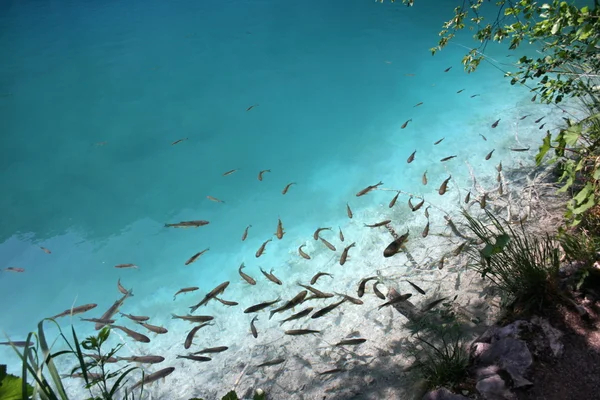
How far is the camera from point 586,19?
8.19ft

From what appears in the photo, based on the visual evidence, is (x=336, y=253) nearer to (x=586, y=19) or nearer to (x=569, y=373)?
(x=569, y=373)

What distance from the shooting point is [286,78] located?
9.99m

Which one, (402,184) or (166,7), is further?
(166,7)

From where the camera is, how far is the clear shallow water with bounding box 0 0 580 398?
4.92 m

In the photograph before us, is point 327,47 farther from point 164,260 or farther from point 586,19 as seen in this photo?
point 586,19

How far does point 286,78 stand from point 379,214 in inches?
247

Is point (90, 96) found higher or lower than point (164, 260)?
higher

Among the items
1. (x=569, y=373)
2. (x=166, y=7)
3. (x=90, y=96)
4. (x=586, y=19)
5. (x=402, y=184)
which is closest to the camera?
(x=569, y=373)

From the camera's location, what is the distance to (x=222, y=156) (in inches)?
284

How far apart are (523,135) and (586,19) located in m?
3.61

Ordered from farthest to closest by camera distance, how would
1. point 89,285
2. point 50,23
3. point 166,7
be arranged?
point 166,7 → point 50,23 → point 89,285

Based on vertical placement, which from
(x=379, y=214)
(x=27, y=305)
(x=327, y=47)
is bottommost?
(x=27, y=305)

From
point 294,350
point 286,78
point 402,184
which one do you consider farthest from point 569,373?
point 286,78

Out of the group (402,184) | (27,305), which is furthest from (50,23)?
(402,184)
